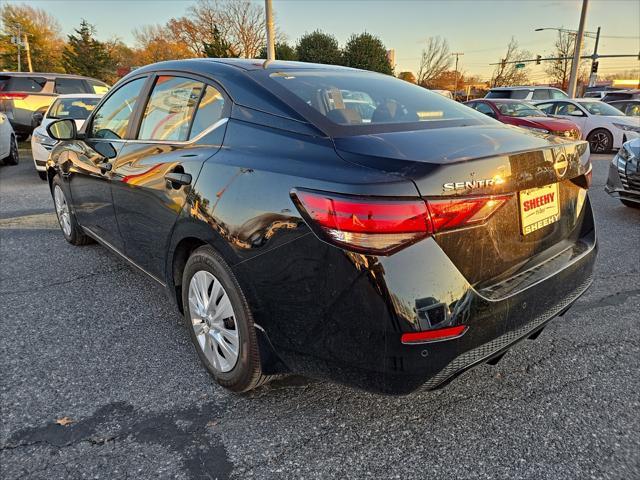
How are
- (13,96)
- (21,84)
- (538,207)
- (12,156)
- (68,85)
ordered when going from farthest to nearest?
(68,85), (21,84), (13,96), (12,156), (538,207)

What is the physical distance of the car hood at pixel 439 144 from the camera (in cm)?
175

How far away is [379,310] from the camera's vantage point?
1.64m

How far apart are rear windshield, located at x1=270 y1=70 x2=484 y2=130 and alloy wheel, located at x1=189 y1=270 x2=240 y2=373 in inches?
38.8

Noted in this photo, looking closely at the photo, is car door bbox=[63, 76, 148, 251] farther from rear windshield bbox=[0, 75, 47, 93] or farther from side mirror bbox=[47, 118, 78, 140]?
rear windshield bbox=[0, 75, 47, 93]

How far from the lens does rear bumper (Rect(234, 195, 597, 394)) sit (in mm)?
1629

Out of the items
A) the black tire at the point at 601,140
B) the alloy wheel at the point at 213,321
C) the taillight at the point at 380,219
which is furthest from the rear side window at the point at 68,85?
the black tire at the point at 601,140

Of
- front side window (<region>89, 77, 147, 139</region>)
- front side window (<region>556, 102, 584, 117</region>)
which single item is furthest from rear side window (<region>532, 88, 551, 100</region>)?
front side window (<region>89, 77, 147, 139</region>)

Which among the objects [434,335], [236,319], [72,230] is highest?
[434,335]

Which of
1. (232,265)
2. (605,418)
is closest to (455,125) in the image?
(232,265)

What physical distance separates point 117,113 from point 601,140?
513 inches

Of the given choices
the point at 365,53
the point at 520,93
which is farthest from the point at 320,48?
the point at 520,93

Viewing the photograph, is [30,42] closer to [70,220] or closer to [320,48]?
[320,48]

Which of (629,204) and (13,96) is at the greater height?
(13,96)

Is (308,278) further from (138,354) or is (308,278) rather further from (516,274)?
(138,354)
